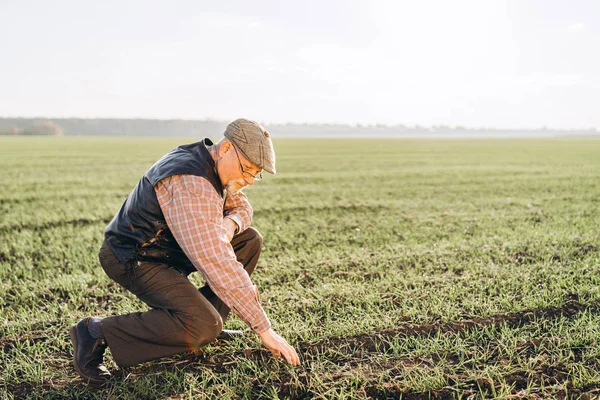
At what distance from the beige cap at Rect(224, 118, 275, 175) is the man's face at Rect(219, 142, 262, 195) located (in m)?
0.05

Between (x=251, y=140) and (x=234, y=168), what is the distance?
219 mm

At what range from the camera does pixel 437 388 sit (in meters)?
2.66

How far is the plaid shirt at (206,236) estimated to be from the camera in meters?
2.43

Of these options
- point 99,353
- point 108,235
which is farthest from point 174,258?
point 99,353

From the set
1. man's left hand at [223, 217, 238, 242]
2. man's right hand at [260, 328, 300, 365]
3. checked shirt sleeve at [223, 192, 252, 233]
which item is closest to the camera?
man's right hand at [260, 328, 300, 365]

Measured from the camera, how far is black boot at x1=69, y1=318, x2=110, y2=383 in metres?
2.73

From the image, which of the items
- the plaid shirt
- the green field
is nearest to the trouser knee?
the green field

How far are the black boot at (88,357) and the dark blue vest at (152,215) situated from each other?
528 mm

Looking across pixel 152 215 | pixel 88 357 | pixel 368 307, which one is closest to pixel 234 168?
pixel 152 215

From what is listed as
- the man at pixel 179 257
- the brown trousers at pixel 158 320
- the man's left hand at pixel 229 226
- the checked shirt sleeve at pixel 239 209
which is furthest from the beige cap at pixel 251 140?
the brown trousers at pixel 158 320

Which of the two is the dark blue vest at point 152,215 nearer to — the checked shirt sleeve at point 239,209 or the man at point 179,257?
the man at point 179,257

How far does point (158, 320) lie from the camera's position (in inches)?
107

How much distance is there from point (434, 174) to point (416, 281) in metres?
11.1

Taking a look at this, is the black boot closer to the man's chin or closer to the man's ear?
the man's chin
